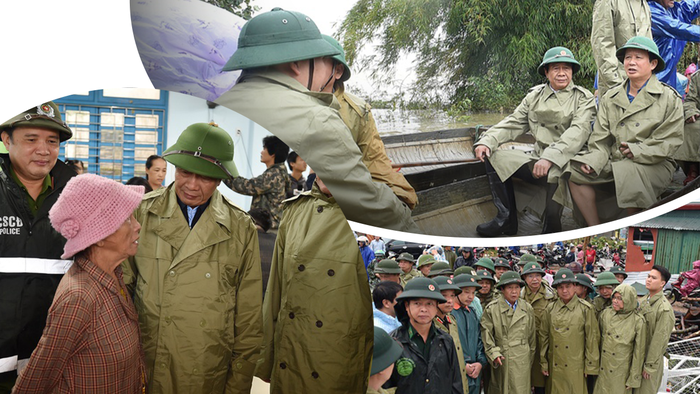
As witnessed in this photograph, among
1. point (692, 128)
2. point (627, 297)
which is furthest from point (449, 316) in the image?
point (692, 128)

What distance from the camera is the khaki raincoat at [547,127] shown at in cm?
267

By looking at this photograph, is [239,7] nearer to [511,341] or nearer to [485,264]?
[485,264]

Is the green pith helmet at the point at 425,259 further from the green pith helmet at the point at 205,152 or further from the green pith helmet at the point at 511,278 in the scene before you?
the green pith helmet at the point at 205,152

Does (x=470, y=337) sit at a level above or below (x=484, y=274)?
below

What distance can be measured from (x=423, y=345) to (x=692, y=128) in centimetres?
150

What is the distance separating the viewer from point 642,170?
2594 mm

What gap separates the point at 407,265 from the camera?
2535 millimetres

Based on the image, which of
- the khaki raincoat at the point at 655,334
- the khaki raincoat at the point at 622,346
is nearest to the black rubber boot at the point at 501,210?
the khaki raincoat at the point at 622,346

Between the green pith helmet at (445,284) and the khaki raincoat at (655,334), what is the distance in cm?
206

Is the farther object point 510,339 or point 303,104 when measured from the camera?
point 510,339

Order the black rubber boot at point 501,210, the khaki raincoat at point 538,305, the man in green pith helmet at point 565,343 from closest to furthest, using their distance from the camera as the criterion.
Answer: the black rubber boot at point 501,210
the khaki raincoat at point 538,305
the man in green pith helmet at point 565,343

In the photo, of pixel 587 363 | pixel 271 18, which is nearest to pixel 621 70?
pixel 271 18

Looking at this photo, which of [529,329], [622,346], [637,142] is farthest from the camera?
[622,346]

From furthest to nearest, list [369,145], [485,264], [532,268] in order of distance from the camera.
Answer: [485,264] < [532,268] < [369,145]
